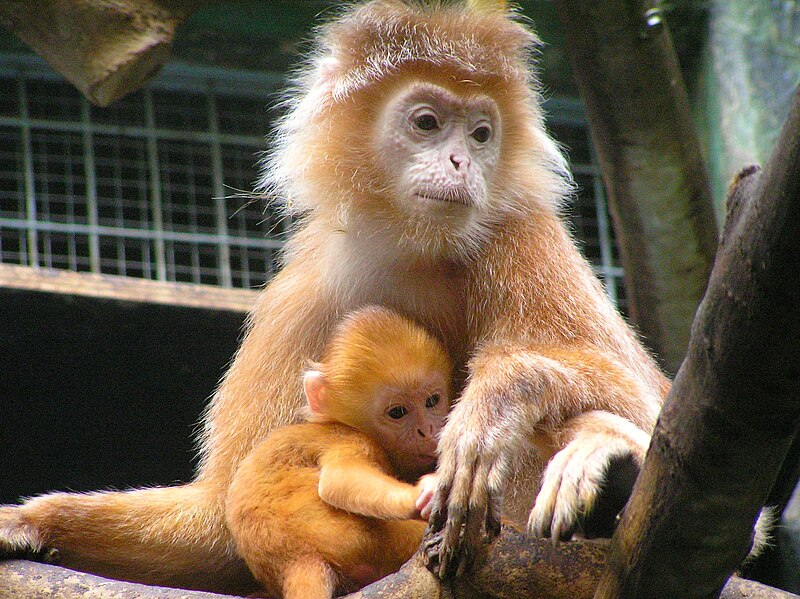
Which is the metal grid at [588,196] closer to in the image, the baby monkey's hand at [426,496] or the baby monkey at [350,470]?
the baby monkey at [350,470]

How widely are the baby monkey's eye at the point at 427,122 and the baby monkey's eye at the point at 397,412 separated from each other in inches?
36.6

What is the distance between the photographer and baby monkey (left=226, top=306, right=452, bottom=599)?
2.55 metres

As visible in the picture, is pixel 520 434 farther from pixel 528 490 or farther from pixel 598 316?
pixel 598 316

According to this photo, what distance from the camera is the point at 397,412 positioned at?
9.60 feet

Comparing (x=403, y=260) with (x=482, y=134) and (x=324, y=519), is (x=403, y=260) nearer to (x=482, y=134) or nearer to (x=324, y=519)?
(x=482, y=134)

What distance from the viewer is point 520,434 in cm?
256

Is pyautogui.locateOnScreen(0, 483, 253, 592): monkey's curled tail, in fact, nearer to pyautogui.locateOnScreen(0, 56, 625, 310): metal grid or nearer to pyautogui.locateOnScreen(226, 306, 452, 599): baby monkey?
pyautogui.locateOnScreen(226, 306, 452, 599): baby monkey

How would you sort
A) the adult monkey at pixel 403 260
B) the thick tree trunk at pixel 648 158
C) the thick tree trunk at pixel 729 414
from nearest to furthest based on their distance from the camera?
the thick tree trunk at pixel 729 414
the adult monkey at pixel 403 260
the thick tree trunk at pixel 648 158

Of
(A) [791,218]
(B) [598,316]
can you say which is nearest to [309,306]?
(B) [598,316]

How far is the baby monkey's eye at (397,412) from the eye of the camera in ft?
9.59

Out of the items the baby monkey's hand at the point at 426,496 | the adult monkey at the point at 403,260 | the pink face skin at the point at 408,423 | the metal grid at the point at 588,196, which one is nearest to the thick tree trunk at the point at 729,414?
the baby monkey's hand at the point at 426,496

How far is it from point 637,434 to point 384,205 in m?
1.22

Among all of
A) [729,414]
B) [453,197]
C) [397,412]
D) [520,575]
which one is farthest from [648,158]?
[729,414]

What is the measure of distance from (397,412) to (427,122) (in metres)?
0.96
